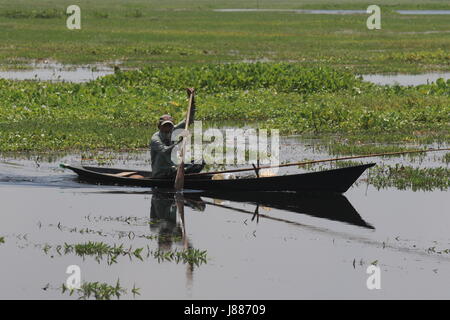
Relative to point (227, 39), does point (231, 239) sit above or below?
below

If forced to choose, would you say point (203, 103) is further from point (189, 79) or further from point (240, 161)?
point (240, 161)

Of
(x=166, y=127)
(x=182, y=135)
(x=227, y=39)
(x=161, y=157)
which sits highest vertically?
(x=227, y=39)

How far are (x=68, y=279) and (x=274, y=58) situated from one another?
105 feet

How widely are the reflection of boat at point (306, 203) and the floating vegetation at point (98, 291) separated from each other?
189 inches

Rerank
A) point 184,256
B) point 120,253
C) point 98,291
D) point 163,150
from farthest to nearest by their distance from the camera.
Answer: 1. point 163,150
2. point 120,253
3. point 184,256
4. point 98,291

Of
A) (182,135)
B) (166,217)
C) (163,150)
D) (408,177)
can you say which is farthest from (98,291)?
(408,177)

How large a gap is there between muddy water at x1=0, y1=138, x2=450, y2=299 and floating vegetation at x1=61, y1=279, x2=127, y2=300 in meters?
0.17

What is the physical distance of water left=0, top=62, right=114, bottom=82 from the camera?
34.4m

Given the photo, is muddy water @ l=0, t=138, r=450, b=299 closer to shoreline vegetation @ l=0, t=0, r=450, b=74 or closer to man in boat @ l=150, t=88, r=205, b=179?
man in boat @ l=150, t=88, r=205, b=179

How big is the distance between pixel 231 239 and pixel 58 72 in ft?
81.6

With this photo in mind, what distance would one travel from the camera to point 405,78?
3638 centimetres

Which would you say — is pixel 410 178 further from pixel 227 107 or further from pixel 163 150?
pixel 227 107

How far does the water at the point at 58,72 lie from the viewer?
34.4 meters

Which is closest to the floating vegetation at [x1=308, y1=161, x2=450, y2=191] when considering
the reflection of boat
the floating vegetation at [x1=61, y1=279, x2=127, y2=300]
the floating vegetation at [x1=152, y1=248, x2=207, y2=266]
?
the reflection of boat
